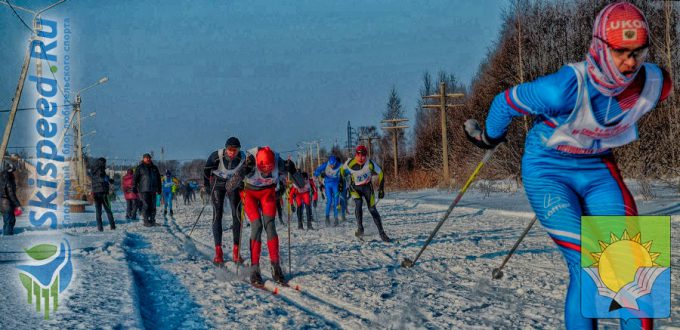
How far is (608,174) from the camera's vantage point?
10.3 feet

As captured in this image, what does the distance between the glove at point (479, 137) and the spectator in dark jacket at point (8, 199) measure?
44.0ft

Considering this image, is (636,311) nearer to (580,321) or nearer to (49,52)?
(580,321)

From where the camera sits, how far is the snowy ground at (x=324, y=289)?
15.9 feet

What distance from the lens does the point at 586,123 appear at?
299cm

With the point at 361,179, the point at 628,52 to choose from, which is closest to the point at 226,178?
the point at 361,179

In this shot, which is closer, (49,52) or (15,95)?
(49,52)

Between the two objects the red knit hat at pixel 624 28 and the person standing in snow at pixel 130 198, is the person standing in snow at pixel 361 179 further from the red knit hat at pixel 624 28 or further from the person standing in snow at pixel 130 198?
the person standing in snow at pixel 130 198

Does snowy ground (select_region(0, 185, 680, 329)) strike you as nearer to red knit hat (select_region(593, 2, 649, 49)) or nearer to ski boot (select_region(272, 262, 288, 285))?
ski boot (select_region(272, 262, 288, 285))

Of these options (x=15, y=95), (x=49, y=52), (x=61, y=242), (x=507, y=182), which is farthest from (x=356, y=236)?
(x=507, y=182)

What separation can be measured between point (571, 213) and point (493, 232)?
30.6ft

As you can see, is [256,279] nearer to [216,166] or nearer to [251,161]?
[251,161]

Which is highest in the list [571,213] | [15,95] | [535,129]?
[15,95]

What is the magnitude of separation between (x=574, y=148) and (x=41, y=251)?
9.41 metres

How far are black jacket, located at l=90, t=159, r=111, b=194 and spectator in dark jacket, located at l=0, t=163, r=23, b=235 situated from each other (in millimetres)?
2257
